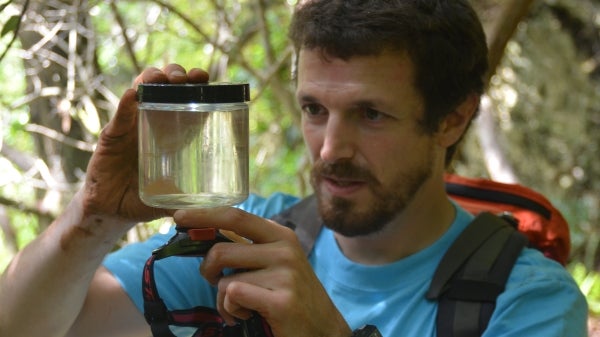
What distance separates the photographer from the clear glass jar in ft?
5.59

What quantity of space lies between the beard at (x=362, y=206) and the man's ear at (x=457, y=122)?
243 millimetres

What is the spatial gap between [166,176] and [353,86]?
74 cm

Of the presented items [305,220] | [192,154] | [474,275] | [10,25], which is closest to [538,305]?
[474,275]

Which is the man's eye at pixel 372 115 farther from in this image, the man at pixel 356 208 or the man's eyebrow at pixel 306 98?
the man's eyebrow at pixel 306 98

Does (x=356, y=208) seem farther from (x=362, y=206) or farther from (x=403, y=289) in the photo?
(x=403, y=289)

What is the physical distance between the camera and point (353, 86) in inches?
90.8

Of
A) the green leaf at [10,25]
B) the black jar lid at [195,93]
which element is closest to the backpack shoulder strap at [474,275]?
the black jar lid at [195,93]

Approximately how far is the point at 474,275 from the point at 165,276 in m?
0.84

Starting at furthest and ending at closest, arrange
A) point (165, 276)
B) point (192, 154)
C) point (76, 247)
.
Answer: point (165, 276)
point (76, 247)
point (192, 154)

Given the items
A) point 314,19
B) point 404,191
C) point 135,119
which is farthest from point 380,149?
point 135,119

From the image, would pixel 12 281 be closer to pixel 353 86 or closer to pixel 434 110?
pixel 353 86

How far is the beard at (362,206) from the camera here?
235 centimetres

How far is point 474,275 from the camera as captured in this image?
7.36ft

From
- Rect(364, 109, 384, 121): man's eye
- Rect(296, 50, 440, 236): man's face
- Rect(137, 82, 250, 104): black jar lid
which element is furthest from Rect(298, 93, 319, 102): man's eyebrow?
Rect(137, 82, 250, 104): black jar lid
